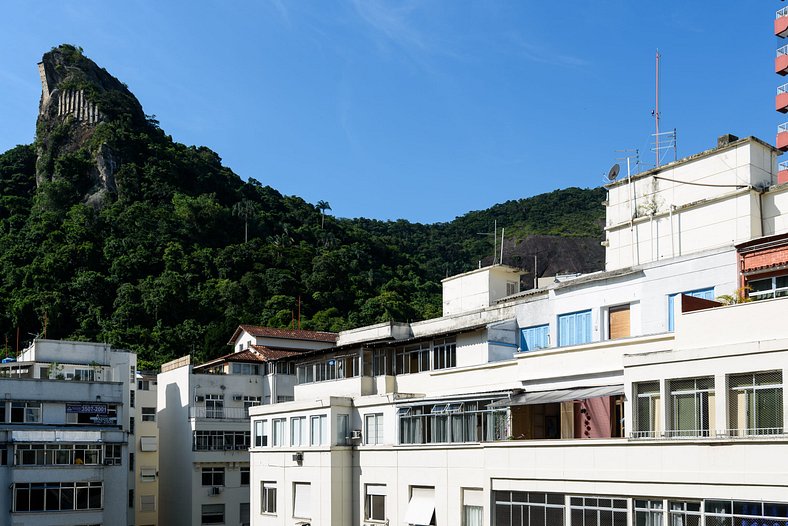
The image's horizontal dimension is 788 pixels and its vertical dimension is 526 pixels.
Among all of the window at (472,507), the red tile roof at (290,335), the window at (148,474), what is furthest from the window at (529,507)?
the window at (148,474)

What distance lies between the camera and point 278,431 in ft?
131

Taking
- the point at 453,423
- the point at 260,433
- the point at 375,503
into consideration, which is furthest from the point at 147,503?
the point at 453,423

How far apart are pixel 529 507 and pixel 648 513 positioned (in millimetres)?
4483

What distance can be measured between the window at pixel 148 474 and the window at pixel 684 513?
4331 cm

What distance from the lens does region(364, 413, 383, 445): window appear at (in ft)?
114

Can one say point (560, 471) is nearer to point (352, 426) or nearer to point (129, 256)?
point (352, 426)

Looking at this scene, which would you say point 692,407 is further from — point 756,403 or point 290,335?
point 290,335

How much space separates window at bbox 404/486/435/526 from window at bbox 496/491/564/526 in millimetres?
4694

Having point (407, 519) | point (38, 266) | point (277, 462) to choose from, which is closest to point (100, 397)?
point (277, 462)

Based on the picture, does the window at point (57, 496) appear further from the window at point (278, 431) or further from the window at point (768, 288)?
the window at point (768, 288)

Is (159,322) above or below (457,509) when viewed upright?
above

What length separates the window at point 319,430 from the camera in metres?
36.2

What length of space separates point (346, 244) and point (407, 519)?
88395 millimetres

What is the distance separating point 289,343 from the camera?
6003 centimetres
